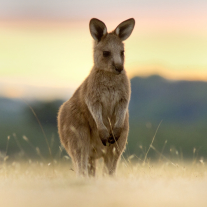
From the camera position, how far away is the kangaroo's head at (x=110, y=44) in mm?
5719

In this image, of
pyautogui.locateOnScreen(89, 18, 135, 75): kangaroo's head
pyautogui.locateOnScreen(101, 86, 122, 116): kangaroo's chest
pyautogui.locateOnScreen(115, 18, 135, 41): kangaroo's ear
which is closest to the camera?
pyautogui.locateOnScreen(89, 18, 135, 75): kangaroo's head

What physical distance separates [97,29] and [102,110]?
4.19ft

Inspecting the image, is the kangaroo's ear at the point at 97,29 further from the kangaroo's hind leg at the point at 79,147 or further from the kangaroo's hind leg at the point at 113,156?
the kangaroo's hind leg at the point at 113,156

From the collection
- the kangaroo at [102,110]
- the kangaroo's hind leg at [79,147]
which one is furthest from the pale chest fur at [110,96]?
the kangaroo's hind leg at [79,147]

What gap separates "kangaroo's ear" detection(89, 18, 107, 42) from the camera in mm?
5906

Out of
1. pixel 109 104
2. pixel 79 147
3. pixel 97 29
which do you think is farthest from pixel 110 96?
pixel 97 29

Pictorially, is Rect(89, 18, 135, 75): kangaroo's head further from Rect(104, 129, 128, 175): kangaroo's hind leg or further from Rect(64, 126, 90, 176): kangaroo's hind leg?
Rect(104, 129, 128, 175): kangaroo's hind leg

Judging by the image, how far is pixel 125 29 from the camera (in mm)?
6125

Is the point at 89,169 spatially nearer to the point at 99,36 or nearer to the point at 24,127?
the point at 99,36

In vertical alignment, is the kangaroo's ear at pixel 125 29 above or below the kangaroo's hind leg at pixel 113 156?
above

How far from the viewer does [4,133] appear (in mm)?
24531

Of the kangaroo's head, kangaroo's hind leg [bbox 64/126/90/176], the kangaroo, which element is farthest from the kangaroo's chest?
kangaroo's hind leg [bbox 64/126/90/176]

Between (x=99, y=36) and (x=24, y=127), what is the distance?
20460 millimetres

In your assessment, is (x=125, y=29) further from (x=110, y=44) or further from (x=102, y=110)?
(x=102, y=110)
